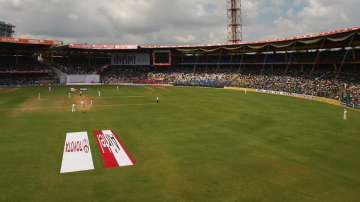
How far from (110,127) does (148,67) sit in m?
72.3

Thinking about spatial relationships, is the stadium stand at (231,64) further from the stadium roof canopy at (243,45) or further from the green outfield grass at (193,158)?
the green outfield grass at (193,158)

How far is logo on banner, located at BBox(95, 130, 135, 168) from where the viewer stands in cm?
1602

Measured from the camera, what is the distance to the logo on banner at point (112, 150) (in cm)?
1602

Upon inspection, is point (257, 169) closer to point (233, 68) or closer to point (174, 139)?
point (174, 139)

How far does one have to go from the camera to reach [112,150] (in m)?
18.5

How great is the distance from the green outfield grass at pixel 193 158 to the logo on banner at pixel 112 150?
0.51 meters

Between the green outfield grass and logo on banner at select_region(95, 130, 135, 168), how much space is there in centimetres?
51

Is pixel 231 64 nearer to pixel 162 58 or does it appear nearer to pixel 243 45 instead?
pixel 243 45

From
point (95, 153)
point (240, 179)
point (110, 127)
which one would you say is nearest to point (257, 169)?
point (240, 179)

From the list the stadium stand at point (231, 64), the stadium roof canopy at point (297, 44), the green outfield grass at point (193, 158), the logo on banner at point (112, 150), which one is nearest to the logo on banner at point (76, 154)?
the green outfield grass at point (193, 158)

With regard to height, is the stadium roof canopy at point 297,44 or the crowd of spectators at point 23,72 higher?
the stadium roof canopy at point 297,44

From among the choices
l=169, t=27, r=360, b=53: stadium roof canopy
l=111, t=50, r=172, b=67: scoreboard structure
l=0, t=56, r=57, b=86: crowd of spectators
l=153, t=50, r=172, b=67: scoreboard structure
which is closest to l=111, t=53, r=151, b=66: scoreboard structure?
l=111, t=50, r=172, b=67: scoreboard structure

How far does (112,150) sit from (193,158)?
17.2 ft

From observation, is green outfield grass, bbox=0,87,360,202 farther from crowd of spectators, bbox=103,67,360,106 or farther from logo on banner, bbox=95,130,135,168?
crowd of spectators, bbox=103,67,360,106
